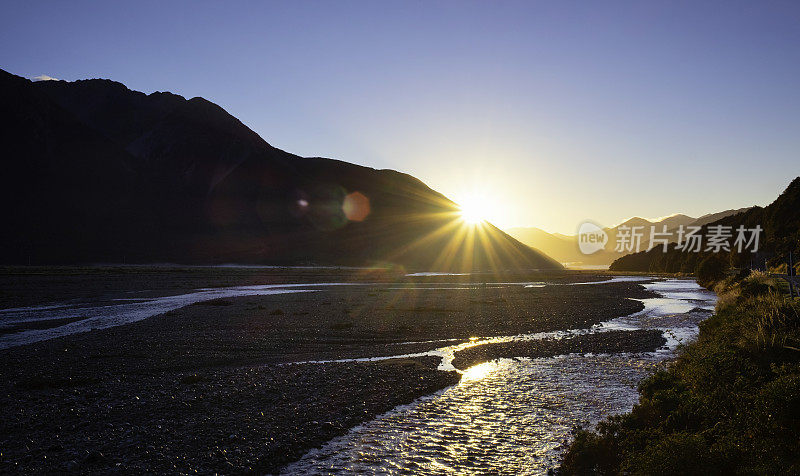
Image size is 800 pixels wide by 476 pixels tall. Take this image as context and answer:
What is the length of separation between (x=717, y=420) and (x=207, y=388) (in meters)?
13.3

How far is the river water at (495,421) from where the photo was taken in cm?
1021

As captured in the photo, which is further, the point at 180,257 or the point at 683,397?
the point at 180,257

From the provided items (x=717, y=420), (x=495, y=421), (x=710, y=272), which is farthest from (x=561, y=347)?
(x=710, y=272)

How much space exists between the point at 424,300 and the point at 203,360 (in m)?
29.8

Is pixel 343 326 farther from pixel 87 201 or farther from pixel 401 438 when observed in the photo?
pixel 87 201

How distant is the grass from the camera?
825 cm

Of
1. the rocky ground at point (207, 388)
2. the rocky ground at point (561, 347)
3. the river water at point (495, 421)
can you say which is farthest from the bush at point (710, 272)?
the river water at point (495, 421)

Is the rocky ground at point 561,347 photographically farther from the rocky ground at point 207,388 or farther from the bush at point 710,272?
the bush at point 710,272

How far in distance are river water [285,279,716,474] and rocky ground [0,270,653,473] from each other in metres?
0.83

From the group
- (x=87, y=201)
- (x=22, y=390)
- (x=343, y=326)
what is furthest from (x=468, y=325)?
(x=87, y=201)

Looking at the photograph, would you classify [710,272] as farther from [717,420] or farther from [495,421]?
[717,420]

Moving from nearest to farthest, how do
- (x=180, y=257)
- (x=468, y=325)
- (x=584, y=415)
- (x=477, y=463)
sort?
(x=477, y=463) < (x=584, y=415) < (x=468, y=325) < (x=180, y=257)

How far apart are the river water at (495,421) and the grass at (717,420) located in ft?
3.02

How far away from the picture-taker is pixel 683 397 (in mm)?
11289
